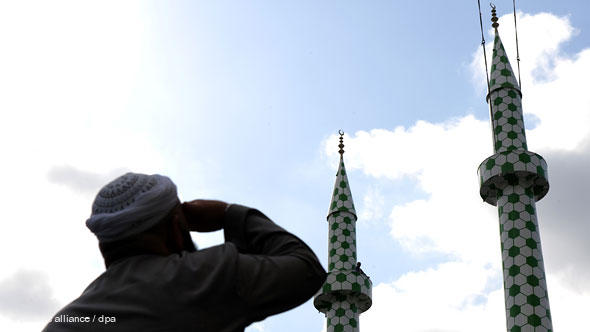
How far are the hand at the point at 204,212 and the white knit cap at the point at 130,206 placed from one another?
69 mm

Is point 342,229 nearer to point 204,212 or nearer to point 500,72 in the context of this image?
point 500,72

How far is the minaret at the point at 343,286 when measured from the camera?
15211mm

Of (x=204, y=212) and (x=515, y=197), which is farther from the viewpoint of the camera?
(x=515, y=197)

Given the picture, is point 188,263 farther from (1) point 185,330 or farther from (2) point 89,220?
A: (2) point 89,220

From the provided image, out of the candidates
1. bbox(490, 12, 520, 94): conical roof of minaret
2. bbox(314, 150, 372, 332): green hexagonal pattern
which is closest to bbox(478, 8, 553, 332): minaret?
bbox(490, 12, 520, 94): conical roof of minaret

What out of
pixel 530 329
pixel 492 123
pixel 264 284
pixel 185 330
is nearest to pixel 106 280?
pixel 185 330

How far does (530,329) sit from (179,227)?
9028 millimetres

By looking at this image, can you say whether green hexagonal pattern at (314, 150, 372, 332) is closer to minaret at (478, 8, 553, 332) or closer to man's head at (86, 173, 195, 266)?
minaret at (478, 8, 553, 332)

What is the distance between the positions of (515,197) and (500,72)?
252cm

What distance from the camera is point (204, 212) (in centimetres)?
203

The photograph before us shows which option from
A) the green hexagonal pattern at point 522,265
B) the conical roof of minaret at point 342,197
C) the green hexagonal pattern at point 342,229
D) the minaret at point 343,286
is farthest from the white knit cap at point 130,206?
the conical roof of minaret at point 342,197

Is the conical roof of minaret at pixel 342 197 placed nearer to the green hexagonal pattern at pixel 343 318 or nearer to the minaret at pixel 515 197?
the green hexagonal pattern at pixel 343 318

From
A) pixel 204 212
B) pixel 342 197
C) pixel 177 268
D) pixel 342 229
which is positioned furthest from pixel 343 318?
pixel 177 268

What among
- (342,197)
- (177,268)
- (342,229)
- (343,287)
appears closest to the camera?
(177,268)
